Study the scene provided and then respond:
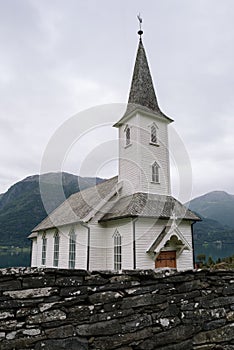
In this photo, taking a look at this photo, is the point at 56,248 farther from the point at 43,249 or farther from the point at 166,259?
the point at 166,259

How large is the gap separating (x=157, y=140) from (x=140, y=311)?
15.6 m

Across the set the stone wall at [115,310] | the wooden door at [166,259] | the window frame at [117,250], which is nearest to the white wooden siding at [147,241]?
the wooden door at [166,259]

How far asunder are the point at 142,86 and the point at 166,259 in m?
12.2

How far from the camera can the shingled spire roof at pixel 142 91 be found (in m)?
19.0

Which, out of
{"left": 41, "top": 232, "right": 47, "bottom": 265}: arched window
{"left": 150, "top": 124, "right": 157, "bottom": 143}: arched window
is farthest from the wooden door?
{"left": 41, "top": 232, "right": 47, "bottom": 265}: arched window

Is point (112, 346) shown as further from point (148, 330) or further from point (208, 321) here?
point (208, 321)

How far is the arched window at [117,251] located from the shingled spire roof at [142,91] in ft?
27.2

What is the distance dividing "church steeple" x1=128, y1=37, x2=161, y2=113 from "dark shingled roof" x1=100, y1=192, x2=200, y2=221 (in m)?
6.55

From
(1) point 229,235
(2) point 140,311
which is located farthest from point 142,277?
(1) point 229,235

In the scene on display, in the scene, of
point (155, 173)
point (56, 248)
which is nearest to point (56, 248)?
point (56, 248)

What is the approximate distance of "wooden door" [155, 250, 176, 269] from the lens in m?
15.3

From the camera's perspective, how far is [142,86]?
20094mm

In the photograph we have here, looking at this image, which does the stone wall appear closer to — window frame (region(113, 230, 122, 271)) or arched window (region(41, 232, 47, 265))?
window frame (region(113, 230, 122, 271))

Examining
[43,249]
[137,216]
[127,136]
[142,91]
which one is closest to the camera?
[137,216]
